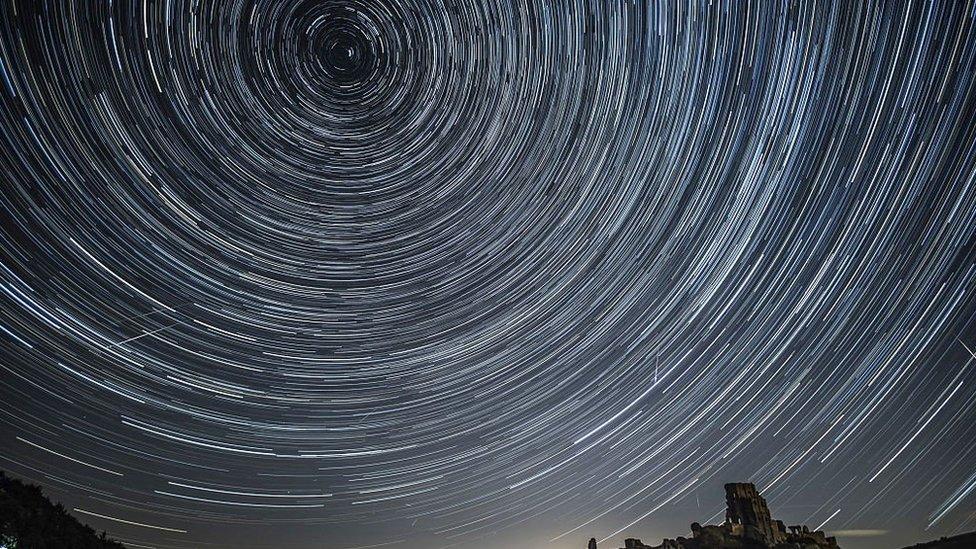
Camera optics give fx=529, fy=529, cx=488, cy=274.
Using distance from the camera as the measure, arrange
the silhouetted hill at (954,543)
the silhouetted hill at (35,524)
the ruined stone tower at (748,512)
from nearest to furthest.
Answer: the silhouetted hill at (35,524) → the silhouetted hill at (954,543) → the ruined stone tower at (748,512)

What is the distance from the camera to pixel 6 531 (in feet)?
72.6

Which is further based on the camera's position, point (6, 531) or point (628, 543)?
point (628, 543)

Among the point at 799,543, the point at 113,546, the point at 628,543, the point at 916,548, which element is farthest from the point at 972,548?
the point at 113,546

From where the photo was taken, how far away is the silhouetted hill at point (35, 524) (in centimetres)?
2270

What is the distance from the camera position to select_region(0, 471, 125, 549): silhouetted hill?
22.7m

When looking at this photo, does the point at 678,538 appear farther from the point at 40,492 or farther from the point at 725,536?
the point at 40,492

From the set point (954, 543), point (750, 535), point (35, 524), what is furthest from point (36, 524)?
point (954, 543)

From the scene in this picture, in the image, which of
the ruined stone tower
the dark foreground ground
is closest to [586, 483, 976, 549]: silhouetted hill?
the ruined stone tower

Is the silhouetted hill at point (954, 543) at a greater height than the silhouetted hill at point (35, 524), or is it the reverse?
the silhouetted hill at point (954, 543)

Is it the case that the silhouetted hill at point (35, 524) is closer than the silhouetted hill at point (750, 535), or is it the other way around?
the silhouetted hill at point (35, 524)

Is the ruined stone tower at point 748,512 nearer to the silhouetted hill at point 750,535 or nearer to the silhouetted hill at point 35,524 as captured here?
the silhouetted hill at point 750,535

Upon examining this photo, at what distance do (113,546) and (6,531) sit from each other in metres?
13.7

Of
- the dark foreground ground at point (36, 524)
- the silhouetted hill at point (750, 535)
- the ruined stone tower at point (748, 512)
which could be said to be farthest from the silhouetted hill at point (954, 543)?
the dark foreground ground at point (36, 524)

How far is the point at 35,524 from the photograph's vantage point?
2453cm
